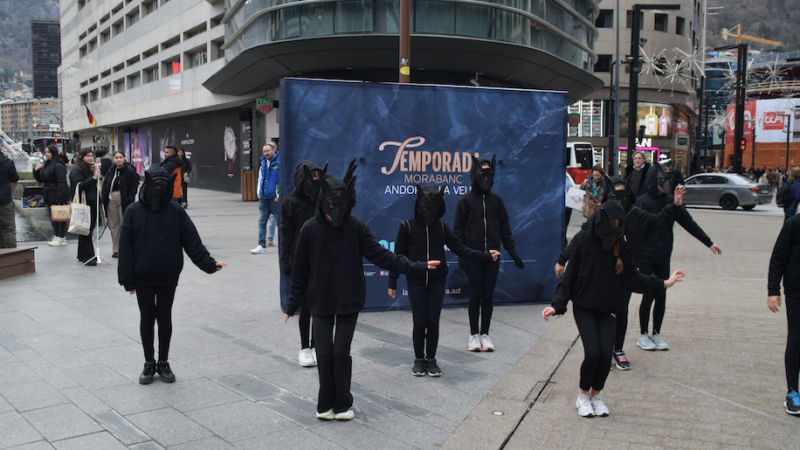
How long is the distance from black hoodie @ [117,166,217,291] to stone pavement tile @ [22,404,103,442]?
3.21 feet

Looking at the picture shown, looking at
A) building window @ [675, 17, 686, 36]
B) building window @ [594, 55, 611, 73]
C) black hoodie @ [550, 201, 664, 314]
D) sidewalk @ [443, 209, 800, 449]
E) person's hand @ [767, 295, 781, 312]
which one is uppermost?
building window @ [675, 17, 686, 36]

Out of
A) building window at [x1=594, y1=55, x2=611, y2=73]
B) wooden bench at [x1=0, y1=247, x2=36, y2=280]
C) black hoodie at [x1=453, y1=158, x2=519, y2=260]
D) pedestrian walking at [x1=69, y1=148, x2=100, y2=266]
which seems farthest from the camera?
building window at [x1=594, y1=55, x2=611, y2=73]

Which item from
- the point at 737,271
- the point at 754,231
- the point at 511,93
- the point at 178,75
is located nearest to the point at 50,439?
the point at 511,93

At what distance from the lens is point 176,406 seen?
4.53 meters

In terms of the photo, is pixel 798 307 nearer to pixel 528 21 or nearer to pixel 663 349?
pixel 663 349

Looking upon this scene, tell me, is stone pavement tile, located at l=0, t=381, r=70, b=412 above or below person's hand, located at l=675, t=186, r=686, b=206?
below

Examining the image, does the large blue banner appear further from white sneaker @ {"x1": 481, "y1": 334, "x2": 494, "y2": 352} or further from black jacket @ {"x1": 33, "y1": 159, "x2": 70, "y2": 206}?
black jacket @ {"x1": 33, "y1": 159, "x2": 70, "y2": 206}

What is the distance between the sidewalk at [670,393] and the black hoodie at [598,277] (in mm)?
815

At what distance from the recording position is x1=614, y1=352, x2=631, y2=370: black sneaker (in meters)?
5.63

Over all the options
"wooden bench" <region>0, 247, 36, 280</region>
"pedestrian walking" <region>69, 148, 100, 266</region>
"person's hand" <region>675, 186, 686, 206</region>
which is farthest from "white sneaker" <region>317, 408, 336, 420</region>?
"pedestrian walking" <region>69, 148, 100, 266</region>

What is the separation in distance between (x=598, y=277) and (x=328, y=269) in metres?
1.90

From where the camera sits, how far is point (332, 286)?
427cm

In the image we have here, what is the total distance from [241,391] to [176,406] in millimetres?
499

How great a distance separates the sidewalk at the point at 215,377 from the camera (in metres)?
4.07
